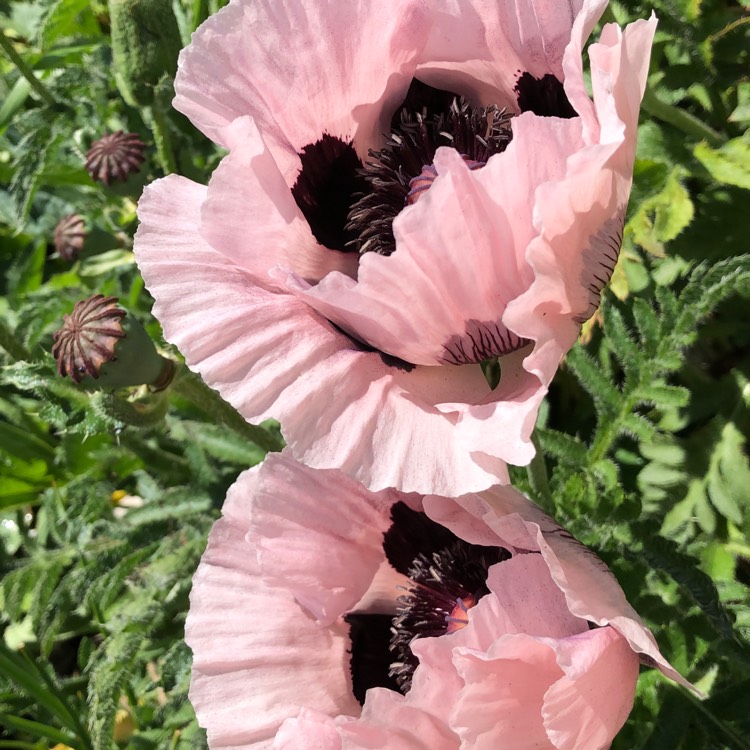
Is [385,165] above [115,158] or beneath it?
above

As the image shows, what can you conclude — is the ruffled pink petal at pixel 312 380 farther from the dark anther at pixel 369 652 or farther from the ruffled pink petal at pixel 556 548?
the dark anther at pixel 369 652

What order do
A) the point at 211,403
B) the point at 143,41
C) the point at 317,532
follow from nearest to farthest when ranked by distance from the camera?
the point at 317,532
the point at 211,403
the point at 143,41

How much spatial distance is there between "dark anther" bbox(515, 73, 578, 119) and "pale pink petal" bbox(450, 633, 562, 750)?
2.21ft

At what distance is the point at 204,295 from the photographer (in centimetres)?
117

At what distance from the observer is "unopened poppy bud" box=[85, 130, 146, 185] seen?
223 cm

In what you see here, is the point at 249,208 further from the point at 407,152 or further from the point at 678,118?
the point at 678,118

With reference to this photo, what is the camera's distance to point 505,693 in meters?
1.05

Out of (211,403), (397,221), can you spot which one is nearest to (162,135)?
(211,403)

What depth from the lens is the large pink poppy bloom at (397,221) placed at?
1.00 m

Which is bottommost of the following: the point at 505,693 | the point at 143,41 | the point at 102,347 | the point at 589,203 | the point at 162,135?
the point at 505,693

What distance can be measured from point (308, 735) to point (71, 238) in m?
1.68

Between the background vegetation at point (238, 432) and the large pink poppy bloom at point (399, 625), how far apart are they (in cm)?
29

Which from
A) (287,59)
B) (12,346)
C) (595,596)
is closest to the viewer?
(595,596)

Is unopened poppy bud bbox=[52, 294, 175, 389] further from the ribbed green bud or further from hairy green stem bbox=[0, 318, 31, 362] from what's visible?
the ribbed green bud
